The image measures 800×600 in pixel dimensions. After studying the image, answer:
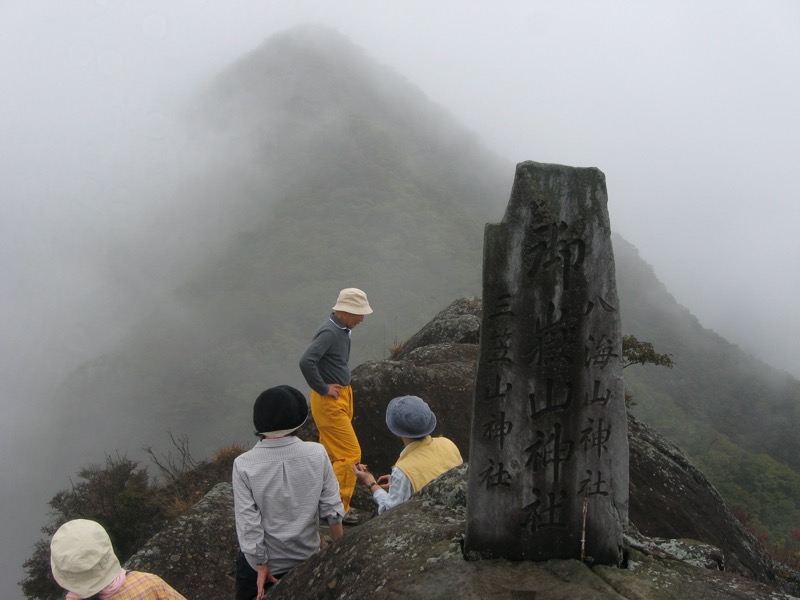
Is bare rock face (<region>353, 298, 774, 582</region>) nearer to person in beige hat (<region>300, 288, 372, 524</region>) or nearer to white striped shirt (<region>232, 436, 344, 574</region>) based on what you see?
person in beige hat (<region>300, 288, 372, 524</region>)

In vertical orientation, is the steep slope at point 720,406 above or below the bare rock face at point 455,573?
below

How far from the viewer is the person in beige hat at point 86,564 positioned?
2768mm

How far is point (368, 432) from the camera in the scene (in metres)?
8.82

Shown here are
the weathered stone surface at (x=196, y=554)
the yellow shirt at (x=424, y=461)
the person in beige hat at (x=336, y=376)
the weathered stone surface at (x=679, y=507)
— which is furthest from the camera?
the weathered stone surface at (x=679, y=507)

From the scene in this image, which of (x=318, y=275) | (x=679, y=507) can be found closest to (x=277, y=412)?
(x=679, y=507)

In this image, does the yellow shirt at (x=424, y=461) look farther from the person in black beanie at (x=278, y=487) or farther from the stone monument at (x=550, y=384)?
the stone monument at (x=550, y=384)

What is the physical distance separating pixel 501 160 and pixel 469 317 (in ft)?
233

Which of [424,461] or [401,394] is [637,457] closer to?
[401,394]

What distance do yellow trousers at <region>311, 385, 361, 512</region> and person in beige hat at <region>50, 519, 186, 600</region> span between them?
10.4 ft

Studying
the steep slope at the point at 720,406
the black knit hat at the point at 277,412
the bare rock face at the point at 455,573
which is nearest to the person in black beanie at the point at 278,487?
the black knit hat at the point at 277,412

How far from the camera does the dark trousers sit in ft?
13.6

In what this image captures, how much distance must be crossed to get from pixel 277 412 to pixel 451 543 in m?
1.44

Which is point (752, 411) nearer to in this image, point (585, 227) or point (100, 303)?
point (585, 227)

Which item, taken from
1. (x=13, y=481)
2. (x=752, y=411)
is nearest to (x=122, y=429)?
(x=13, y=481)
